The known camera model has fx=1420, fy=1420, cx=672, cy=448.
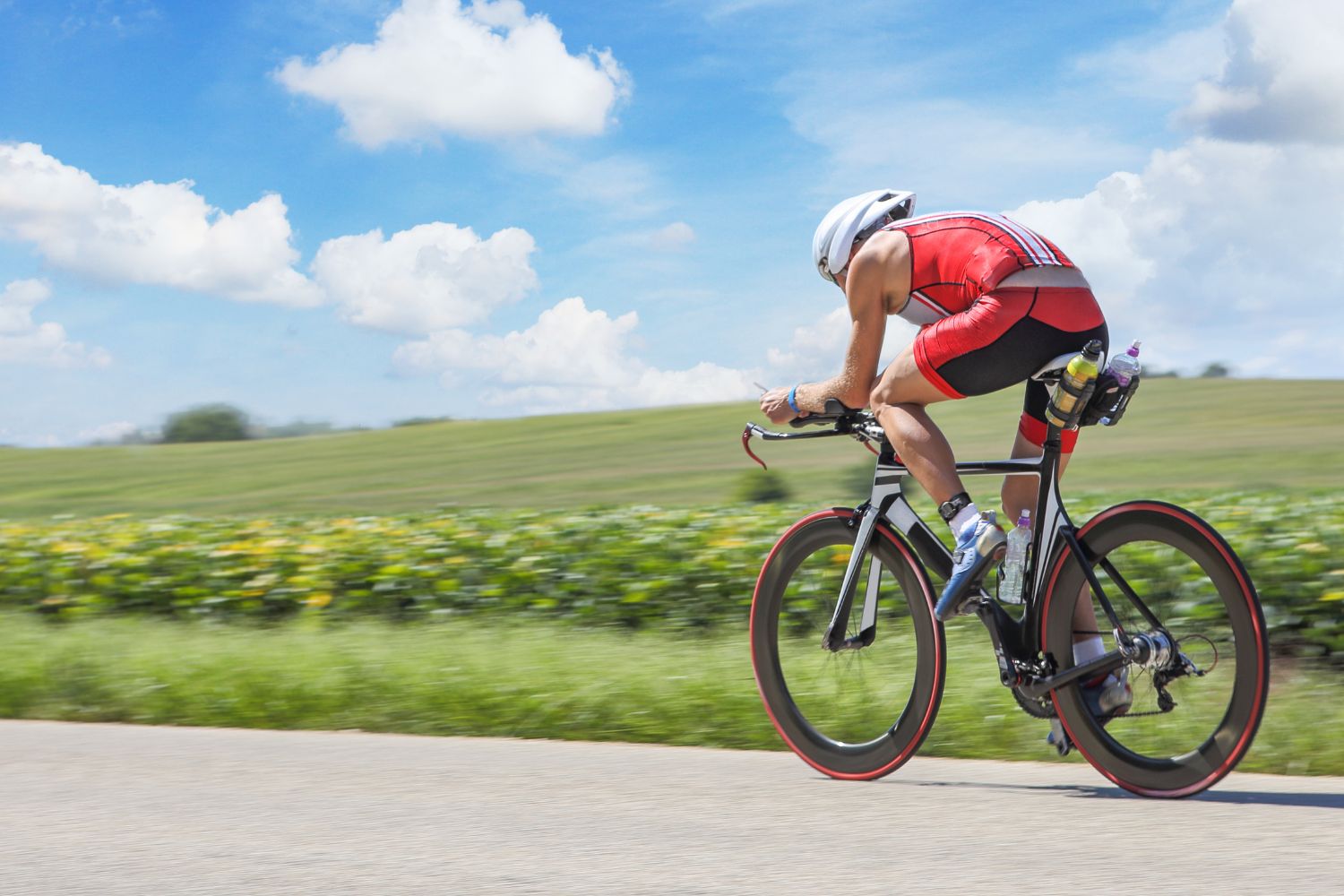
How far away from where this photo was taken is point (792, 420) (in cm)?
455

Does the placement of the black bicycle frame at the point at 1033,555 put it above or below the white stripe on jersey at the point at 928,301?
below

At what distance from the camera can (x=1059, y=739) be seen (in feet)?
13.4

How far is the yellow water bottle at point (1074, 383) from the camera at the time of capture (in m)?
3.84

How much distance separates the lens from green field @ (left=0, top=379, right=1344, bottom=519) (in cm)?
2458

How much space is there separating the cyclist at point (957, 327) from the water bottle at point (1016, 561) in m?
0.09

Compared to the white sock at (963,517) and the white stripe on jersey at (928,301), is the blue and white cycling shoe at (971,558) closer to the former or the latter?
the white sock at (963,517)

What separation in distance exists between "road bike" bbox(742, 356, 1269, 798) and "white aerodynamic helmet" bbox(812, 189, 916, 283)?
0.47 metres

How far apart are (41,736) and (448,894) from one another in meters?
2.98

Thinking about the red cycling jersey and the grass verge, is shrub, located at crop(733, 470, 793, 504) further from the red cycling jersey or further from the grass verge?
the red cycling jersey

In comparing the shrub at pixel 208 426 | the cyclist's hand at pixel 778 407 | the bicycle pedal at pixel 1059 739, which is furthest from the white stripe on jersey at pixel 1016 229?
the shrub at pixel 208 426

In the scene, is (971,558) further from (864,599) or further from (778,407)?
(778,407)

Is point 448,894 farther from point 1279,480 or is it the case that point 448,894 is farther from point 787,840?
point 1279,480

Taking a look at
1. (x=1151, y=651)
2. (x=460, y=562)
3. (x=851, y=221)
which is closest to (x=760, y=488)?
(x=460, y=562)

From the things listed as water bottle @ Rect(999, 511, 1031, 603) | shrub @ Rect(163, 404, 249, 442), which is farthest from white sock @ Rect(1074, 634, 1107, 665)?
shrub @ Rect(163, 404, 249, 442)
